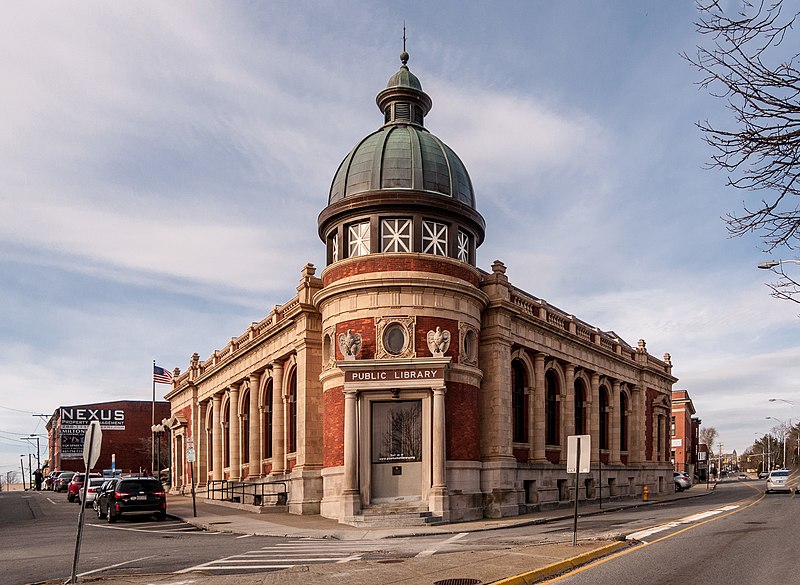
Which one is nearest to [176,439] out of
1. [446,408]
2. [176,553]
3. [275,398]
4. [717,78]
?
[275,398]

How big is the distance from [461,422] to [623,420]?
22076mm

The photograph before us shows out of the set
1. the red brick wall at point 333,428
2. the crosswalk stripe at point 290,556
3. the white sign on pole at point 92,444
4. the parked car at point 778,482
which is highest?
the white sign on pole at point 92,444

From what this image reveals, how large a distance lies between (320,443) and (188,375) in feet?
89.2

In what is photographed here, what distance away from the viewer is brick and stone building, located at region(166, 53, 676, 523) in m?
27.2

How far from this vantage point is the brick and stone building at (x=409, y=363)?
2722 cm

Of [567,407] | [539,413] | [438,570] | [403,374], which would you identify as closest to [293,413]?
[403,374]

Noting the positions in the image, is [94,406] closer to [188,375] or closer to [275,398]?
[188,375]

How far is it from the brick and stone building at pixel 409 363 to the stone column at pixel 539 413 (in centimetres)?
6

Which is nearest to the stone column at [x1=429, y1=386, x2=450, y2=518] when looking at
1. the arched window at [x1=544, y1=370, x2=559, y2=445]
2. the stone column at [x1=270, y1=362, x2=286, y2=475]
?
the stone column at [x1=270, y1=362, x2=286, y2=475]

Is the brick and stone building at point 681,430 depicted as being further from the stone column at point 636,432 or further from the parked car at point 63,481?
the parked car at point 63,481

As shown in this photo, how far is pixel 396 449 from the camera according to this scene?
89.8ft

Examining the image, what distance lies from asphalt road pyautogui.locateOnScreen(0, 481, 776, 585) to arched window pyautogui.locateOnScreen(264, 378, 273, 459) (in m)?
9.88

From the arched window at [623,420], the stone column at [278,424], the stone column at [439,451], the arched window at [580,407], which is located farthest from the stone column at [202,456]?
the stone column at [439,451]

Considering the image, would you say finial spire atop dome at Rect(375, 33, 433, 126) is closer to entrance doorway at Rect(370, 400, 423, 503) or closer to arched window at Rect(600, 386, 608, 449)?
entrance doorway at Rect(370, 400, 423, 503)
